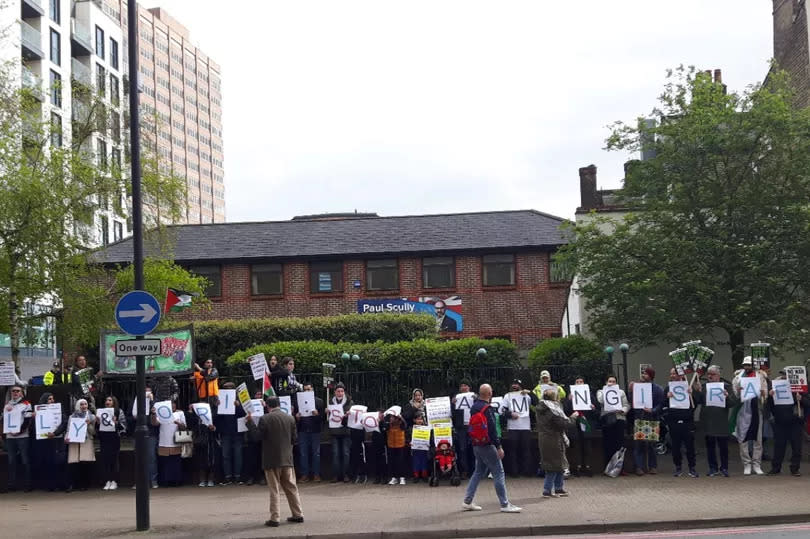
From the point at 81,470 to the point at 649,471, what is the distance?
10.5 meters

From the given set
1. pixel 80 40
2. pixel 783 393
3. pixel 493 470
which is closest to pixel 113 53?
pixel 80 40

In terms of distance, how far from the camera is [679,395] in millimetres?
17594

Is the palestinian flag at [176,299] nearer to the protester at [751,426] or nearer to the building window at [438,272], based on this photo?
the protester at [751,426]

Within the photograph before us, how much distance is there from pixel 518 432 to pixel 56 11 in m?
59.4

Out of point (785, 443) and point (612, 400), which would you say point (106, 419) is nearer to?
point (612, 400)

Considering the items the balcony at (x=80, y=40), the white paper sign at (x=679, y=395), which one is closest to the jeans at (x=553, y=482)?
the white paper sign at (x=679, y=395)

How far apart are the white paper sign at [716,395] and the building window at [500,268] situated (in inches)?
975

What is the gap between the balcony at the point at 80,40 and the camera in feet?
233

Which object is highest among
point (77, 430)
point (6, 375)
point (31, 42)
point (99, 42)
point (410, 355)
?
point (99, 42)

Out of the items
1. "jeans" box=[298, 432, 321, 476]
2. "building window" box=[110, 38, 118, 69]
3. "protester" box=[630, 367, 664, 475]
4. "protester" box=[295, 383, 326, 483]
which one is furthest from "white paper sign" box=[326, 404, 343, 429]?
"building window" box=[110, 38, 118, 69]

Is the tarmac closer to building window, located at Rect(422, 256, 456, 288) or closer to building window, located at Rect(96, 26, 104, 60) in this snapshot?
building window, located at Rect(422, 256, 456, 288)

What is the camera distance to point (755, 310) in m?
21.1

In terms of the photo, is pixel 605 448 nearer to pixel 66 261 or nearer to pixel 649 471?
pixel 649 471

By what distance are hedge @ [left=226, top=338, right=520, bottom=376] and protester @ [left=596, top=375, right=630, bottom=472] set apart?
10.9 feet
